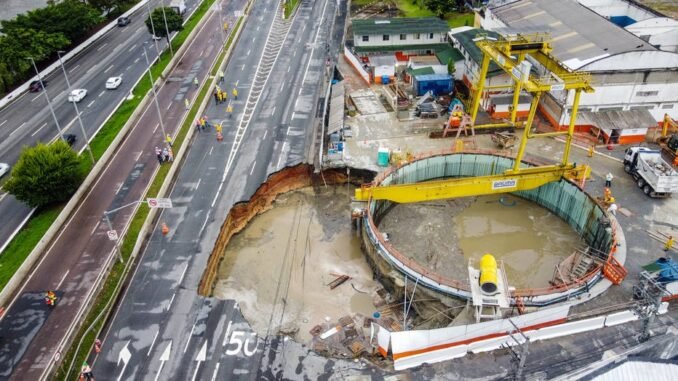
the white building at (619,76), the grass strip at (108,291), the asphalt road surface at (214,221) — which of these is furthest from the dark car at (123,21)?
the white building at (619,76)

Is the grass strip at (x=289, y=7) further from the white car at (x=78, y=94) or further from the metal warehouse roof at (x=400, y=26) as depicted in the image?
the white car at (x=78, y=94)

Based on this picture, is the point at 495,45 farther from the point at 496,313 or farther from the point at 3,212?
the point at 3,212

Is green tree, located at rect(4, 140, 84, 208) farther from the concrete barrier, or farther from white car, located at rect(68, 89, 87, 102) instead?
the concrete barrier

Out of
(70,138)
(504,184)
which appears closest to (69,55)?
(70,138)

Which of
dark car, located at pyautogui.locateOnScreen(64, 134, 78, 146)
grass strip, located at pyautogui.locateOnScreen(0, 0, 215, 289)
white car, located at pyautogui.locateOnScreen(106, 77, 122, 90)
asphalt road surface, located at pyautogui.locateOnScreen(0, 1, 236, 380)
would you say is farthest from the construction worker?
white car, located at pyautogui.locateOnScreen(106, 77, 122, 90)

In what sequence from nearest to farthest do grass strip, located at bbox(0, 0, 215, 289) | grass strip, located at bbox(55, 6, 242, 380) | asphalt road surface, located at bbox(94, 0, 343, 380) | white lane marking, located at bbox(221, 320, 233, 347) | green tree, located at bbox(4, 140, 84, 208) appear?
1. grass strip, located at bbox(55, 6, 242, 380)
2. asphalt road surface, located at bbox(94, 0, 343, 380)
3. white lane marking, located at bbox(221, 320, 233, 347)
4. grass strip, located at bbox(0, 0, 215, 289)
5. green tree, located at bbox(4, 140, 84, 208)

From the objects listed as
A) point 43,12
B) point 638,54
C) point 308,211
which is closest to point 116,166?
point 308,211
